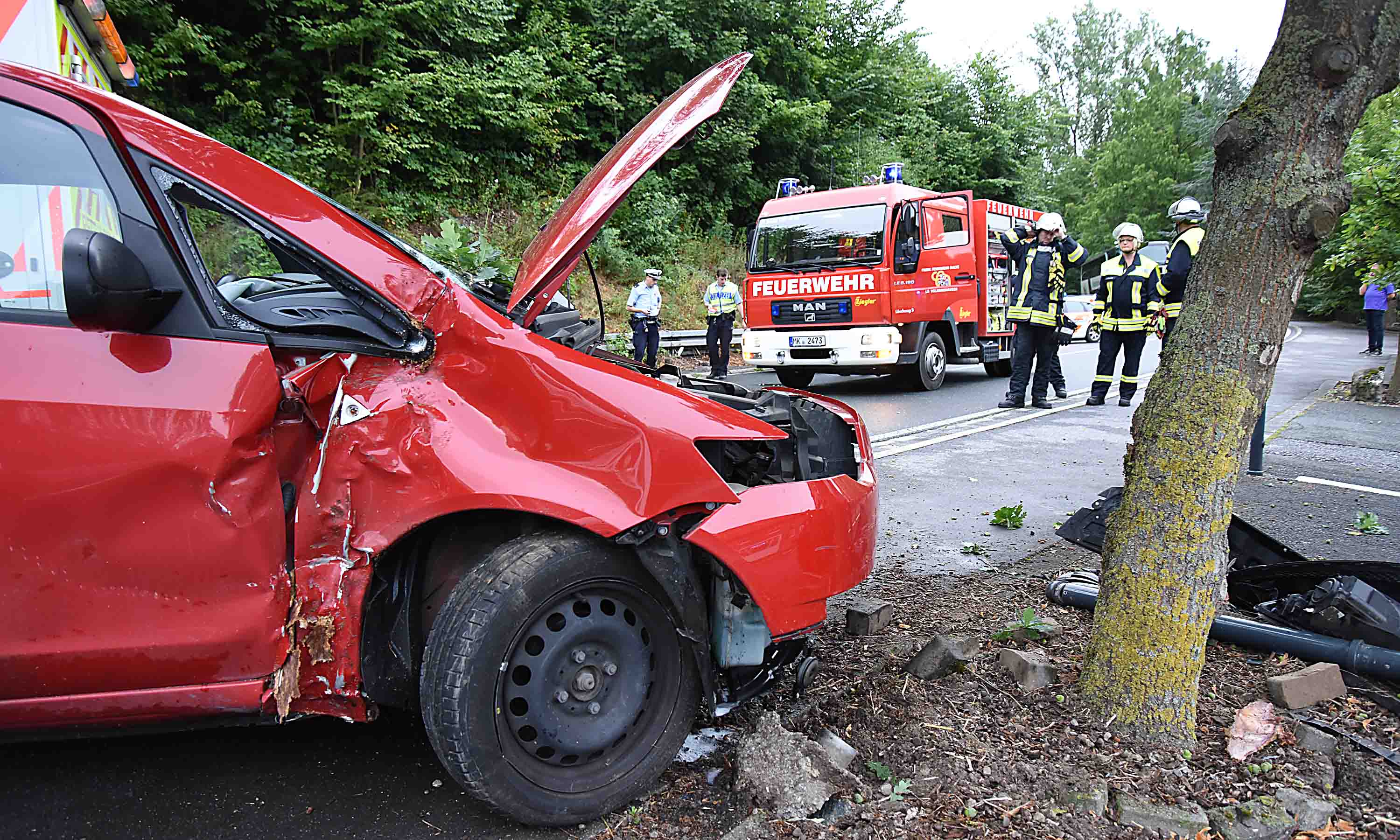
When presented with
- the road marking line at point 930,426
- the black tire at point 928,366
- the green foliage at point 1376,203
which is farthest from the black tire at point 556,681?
the black tire at point 928,366

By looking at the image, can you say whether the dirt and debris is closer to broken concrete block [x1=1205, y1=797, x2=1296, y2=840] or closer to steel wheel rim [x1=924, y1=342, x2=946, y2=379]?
broken concrete block [x1=1205, y1=797, x2=1296, y2=840]

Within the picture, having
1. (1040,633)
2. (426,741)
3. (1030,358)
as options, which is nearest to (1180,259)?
(1030,358)

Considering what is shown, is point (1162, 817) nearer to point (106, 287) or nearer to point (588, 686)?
point (588, 686)

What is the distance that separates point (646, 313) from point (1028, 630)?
34.5 ft

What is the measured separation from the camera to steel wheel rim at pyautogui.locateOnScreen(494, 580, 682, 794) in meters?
2.13

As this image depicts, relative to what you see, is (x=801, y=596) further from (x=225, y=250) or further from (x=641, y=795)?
(x=225, y=250)

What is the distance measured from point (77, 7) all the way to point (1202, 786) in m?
6.77

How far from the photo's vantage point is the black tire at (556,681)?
6.72 ft

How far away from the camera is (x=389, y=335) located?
212cm

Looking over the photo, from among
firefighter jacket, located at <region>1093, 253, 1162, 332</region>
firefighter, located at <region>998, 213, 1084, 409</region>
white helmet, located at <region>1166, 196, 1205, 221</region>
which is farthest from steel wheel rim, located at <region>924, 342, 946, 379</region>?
white helmet, located at <region>1166, 196, 1205, 221</region>

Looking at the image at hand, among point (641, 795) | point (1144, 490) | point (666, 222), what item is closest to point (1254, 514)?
point (1144, 490)

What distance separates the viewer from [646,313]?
13.2 m

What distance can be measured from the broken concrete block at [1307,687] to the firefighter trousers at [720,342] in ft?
36.1

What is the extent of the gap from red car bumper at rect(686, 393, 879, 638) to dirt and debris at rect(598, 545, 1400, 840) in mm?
378
